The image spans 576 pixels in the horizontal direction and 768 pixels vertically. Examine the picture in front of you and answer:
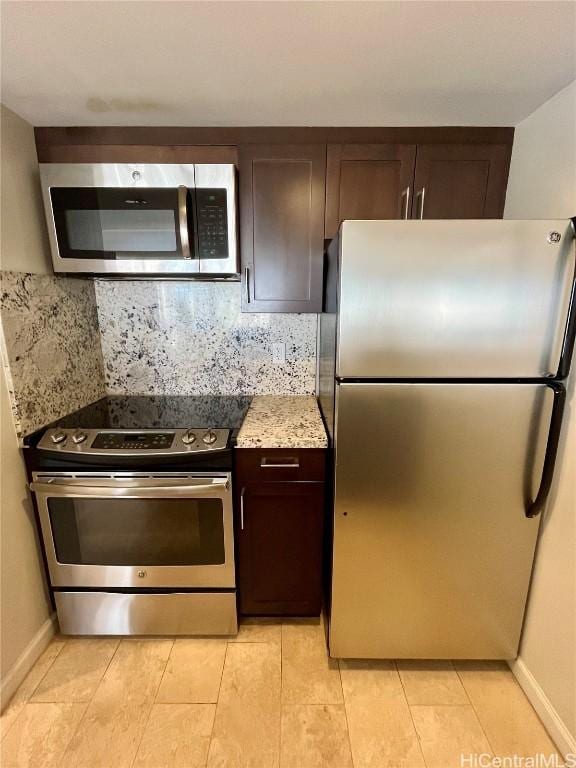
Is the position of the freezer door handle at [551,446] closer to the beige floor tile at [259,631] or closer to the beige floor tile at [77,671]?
the beige floor tile at [259,631]

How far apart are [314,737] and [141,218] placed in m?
2.17

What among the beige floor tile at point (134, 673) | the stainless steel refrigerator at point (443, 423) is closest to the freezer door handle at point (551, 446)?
the stainless steel refrigerator at point (443, 423)

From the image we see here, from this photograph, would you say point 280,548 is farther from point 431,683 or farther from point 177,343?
point 177,343

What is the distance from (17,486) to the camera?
149 cm


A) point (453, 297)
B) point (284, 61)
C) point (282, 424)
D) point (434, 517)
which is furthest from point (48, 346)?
point (434, 517)

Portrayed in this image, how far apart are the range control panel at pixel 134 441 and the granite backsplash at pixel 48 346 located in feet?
0.51

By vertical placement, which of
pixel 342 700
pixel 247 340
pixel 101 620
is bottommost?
pixel 342 700

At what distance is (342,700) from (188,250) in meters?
1.97

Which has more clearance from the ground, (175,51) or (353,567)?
(175,51)

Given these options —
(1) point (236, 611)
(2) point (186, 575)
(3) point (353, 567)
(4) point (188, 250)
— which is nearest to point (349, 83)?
(4) point (188, 250)

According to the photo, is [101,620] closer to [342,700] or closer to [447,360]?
[342,700]

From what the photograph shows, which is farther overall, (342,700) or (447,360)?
(342,700)

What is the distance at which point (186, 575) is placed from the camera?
5.23 feet

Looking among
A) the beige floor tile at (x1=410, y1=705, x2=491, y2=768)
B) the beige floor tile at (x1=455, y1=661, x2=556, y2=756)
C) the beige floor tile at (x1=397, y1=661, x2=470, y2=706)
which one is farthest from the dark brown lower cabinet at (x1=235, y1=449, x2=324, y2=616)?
the beige floor tile at (x1=455, y1=661, x2=556, y2=756)
